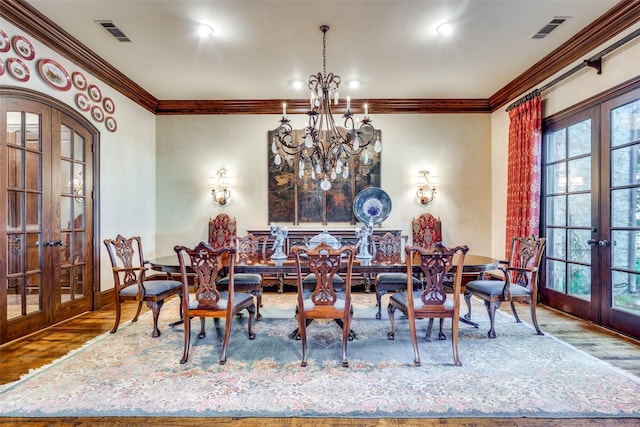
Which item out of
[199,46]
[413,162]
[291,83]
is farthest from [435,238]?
[199,46]

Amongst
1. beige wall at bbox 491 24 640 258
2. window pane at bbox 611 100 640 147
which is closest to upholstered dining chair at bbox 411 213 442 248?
beige wall at bbox 491 24 640 258

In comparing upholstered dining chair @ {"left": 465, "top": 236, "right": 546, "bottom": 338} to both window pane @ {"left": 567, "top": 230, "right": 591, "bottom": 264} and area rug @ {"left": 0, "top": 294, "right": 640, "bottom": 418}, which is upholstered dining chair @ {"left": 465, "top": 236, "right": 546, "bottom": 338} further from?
window pane @ {"left": 567, "top": 230, "right": 591, "bottom": 264}

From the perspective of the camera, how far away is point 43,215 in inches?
136

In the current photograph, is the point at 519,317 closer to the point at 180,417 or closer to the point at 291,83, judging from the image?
the point at 180,417

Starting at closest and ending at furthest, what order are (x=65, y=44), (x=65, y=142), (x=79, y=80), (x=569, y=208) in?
(x=65, y=44) → (x=65, y=142) → (x=79, y=80) → (x=569, y=208)

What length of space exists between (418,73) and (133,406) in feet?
15.8

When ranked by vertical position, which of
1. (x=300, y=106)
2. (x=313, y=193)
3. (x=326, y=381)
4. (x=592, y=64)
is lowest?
(x=326, y=381)

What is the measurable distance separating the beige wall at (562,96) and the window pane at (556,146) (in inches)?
11.6

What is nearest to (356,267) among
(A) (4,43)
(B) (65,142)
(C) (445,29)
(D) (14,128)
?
(C) (445,29)

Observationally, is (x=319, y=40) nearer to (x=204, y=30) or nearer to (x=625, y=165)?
(x=204, y=30)

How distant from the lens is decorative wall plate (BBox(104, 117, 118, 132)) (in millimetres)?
4527

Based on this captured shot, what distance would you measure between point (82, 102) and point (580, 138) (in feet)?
19.9

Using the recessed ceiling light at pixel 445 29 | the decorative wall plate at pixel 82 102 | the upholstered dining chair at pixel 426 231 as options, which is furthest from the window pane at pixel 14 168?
the upholstered dining chair at pixel 426 231

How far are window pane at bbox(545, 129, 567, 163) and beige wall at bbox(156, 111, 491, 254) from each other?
1317 millimetres
